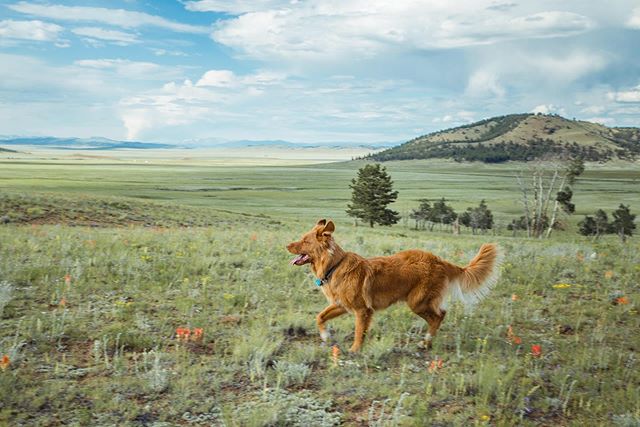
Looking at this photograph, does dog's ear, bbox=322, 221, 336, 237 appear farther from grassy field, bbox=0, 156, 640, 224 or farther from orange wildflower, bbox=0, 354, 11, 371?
grassy field, bbox=0, 156, 640, 224

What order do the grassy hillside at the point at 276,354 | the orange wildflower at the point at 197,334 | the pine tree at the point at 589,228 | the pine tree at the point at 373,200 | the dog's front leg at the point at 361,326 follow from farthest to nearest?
the pine tree at the point at 589,228
the pine tree at the point at 373,200
the dog's front leg at the point at 361,326
the orange wildflower at the point at 197,334
the grassy hillside at the point at 276,354

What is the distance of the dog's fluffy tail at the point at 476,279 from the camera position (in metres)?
6.77

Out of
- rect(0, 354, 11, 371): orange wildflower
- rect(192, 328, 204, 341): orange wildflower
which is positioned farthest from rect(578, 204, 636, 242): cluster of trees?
rect(0, 354, 11, 371): orange wildflower

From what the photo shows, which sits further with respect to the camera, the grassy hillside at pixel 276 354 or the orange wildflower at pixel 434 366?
the orange wildflower at pixel 434 366

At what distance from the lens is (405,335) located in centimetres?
710

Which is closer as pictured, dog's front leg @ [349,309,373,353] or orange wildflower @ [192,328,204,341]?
orange wildflower @ [192,328,204,341]

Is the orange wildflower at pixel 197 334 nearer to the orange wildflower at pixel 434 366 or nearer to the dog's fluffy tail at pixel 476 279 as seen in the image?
the orange wildflower at pixel 434 366

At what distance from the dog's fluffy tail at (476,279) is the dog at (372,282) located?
0.01 meters

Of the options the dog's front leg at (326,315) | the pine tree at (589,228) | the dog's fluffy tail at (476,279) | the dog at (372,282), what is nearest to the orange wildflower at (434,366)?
the dog at (372,282)

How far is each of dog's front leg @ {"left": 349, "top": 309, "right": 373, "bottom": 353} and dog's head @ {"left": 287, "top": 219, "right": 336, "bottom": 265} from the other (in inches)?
34.3

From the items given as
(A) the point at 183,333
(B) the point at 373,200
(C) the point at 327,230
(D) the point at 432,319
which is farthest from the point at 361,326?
(B) the point at 373,200

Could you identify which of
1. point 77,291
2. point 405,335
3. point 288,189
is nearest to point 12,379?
point 77,291

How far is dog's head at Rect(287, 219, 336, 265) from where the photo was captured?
6543mm

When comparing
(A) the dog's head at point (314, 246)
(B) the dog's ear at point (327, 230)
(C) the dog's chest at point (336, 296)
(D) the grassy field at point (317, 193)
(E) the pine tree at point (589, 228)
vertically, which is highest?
(B) the dog's ear at point (327, 230)
